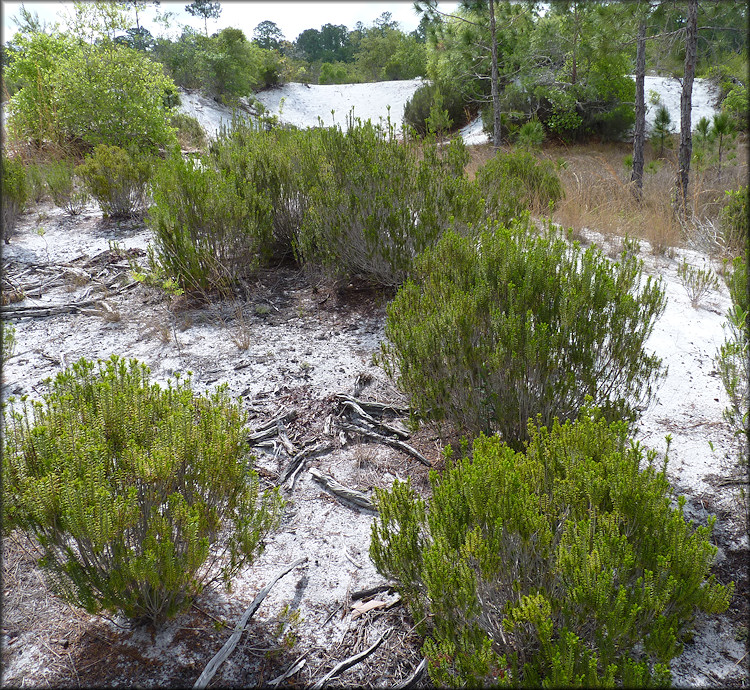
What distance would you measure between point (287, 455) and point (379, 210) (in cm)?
232

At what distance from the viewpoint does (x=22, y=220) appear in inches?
261

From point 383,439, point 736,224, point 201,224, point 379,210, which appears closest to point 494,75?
point 736,224

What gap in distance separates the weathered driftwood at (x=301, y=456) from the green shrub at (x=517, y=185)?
2855mm

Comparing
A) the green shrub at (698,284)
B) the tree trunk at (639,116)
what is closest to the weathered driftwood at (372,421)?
the green shrub at (698,284)

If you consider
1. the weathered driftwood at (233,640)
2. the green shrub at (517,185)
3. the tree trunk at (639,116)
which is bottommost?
the weathered driftwood at (233,640)

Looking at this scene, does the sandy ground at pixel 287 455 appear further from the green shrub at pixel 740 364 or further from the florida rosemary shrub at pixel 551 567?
the florida rosemary shrub at pixel 551 567

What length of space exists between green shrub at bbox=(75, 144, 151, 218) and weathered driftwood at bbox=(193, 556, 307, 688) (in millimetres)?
5958

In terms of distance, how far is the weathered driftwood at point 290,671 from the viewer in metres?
1.62

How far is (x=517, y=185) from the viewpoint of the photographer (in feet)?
18.7

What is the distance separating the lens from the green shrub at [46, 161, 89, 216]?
270 inches

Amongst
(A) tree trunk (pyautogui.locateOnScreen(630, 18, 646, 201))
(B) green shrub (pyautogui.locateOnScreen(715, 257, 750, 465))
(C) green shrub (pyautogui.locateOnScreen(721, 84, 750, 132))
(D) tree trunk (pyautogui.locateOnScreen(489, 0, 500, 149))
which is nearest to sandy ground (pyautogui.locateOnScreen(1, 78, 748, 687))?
(B) green shrub (pyautogui.locateOnScreen(715, 257, 750, 465))

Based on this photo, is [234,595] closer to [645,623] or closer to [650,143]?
[645,623]

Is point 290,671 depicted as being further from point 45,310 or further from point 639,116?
point 639,116

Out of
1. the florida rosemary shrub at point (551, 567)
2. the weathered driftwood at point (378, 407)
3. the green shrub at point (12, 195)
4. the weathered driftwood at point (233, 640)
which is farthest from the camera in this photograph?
the green shrub at point (12, 195)
